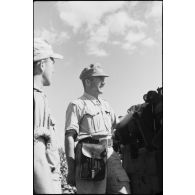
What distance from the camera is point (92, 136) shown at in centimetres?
316

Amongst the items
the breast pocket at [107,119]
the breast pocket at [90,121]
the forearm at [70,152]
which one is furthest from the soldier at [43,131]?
the breast pocket at [107,119]

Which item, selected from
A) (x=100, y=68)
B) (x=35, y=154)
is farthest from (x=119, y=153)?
(x=35, y=154)

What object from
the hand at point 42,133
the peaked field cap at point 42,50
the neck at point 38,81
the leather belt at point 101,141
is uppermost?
the peaked field cap at point 42,50

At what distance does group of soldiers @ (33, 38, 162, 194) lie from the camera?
2.65 meters

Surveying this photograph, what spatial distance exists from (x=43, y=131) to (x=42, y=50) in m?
0.69

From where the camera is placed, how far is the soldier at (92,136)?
3016 millimetres

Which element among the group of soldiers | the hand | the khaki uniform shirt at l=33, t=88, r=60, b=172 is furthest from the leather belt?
the hand

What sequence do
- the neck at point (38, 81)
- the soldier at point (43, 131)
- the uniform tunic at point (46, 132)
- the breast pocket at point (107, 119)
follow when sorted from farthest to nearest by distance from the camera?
the breast pocket at point (107, 119) → the neck at point (38, 81) → the uniform tunic at point (46, 132) → the soldier at point (43, 131)

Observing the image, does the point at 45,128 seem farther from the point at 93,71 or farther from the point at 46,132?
the point at 93,71

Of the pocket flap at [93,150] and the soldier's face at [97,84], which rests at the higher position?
the soldier's face at [97,84]

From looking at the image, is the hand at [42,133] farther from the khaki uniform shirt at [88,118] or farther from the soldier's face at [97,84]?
the soldier's face at [97,84]

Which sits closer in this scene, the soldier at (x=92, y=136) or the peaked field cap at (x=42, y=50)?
the peaked field cap at (x=42, y=50)

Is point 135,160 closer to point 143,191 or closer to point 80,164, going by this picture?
point 143,191
